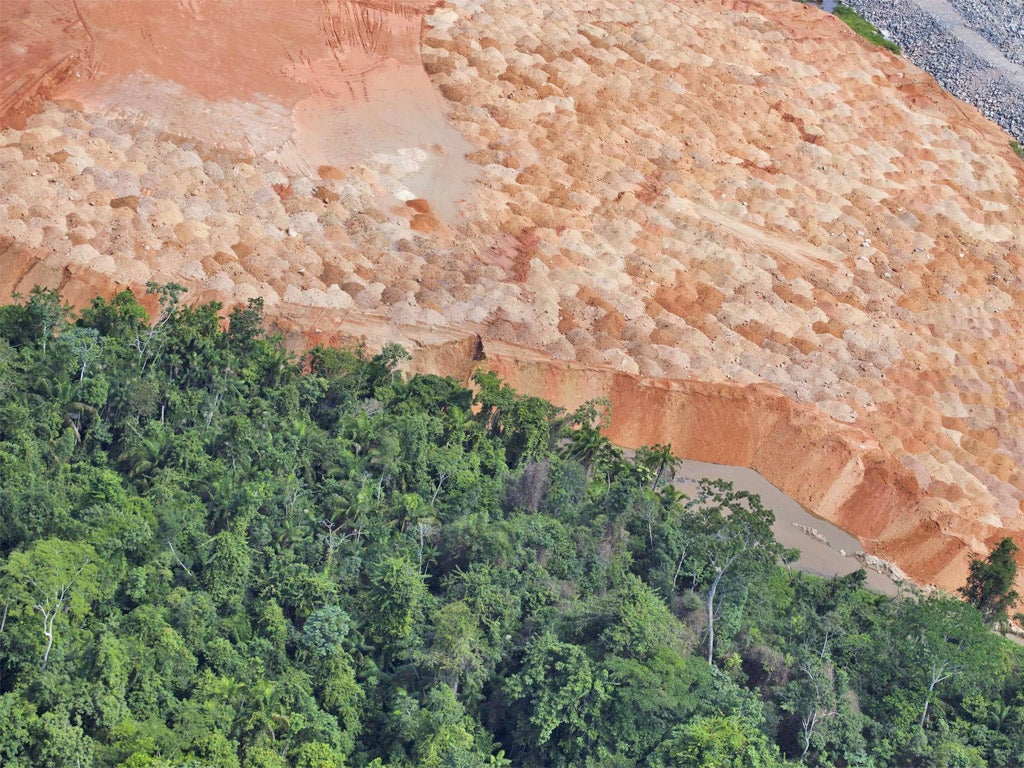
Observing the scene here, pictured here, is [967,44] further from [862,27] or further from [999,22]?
[862,27]

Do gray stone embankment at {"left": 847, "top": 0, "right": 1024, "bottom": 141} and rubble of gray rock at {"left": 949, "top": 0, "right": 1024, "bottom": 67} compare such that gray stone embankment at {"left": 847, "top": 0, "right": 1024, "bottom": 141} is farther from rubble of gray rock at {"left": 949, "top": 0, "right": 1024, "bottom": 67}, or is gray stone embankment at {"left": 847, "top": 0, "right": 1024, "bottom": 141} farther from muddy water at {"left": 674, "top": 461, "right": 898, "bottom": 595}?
muddy water at {"left": 674, "top": 461, "right": 898, "bottom": 595}

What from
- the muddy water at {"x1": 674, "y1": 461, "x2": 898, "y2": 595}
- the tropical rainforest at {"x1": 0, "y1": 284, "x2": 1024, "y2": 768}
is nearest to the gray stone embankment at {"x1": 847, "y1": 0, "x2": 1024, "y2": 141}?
the muddy water at {"x1": 674, "y1": 461, "x2": 898, "y2": 595}

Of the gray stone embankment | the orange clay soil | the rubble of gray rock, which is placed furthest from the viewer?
the rubble of gray rock

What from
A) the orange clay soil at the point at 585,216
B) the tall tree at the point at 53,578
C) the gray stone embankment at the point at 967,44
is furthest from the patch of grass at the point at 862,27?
the tall tree at the point at 53,578

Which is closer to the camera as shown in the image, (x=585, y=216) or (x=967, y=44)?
(x=585, y=216)

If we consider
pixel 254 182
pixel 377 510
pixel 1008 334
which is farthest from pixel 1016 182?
pixel 377 510

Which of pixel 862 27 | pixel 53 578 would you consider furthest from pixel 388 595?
pixel 862 27
